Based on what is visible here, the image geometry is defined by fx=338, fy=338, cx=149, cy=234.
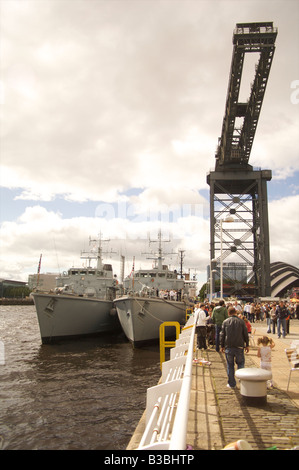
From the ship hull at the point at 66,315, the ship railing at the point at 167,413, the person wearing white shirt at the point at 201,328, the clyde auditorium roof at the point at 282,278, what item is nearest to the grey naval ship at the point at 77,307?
the ship hull at the point at 66,315

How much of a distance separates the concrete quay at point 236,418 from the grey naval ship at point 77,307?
13707mm

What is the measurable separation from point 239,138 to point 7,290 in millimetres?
111851

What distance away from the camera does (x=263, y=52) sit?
3303cm

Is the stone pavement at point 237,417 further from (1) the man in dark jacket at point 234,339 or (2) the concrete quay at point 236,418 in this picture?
(1) the man in dark jacket at point 234,339

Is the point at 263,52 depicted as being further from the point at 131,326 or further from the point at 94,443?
the point at 94,443

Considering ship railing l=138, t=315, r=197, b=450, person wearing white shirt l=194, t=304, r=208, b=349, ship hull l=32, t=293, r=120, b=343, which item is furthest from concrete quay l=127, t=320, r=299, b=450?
ship hull l=32, t=293, r=120, b=343

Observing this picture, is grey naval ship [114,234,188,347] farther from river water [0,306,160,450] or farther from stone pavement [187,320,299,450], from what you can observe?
stone pavement [187,320,299,450]

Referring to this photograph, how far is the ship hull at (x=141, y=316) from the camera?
1745 centimetres

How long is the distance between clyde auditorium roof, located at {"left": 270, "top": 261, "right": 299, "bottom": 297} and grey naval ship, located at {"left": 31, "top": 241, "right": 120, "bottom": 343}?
69742 mm

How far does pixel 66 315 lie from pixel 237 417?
16.4 m

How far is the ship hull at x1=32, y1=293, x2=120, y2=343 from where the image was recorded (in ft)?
63.0
